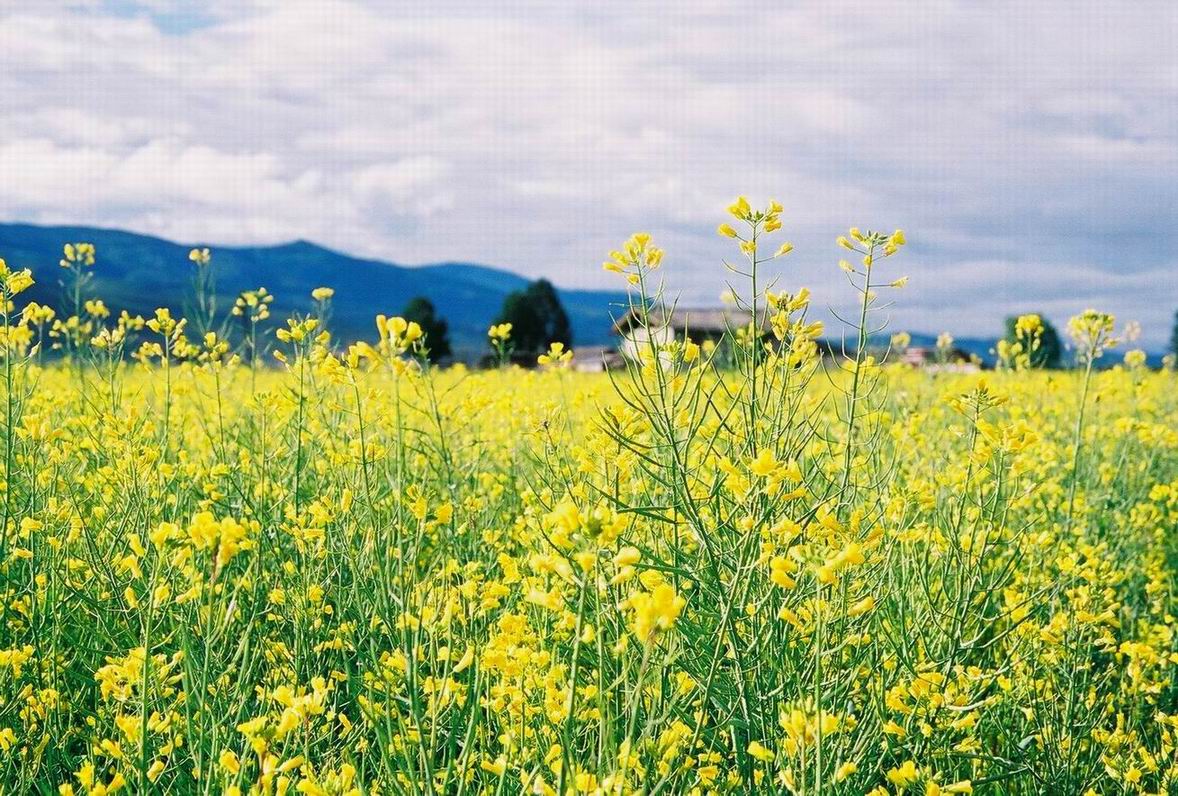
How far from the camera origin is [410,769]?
6.24 ft

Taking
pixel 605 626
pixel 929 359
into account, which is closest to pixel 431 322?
pixel 929 359

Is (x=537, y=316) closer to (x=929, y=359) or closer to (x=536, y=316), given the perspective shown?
(x=536, y=316)

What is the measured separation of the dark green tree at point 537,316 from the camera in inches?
2427

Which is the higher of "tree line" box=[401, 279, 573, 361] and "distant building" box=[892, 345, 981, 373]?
"tree line" box=[401, 279, 573, 361]

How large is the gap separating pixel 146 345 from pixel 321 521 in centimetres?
168

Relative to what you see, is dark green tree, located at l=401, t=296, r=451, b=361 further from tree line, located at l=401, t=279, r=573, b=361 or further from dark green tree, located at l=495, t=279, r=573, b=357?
dark green tree, located at l=495, t=279, r=573, b=357

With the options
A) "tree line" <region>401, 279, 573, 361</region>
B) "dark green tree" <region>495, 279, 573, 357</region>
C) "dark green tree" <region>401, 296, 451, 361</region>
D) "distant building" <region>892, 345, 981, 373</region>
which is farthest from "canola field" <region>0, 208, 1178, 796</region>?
"dark green tree" <region>495, 279, 573, 357</region>

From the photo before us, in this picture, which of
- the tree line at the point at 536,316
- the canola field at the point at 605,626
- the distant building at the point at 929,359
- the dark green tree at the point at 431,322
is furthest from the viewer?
Answer: the tree line at the point at 536,316

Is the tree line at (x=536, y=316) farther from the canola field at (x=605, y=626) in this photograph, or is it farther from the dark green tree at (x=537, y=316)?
the canola field at (x=605, y=626)

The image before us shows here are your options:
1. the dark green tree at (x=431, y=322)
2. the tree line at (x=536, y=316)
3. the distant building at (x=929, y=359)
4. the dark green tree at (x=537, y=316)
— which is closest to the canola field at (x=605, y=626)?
the distant building at (x=929, y=359)

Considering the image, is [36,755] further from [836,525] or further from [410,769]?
[836,525]

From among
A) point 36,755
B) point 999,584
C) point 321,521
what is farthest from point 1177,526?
point 36,755

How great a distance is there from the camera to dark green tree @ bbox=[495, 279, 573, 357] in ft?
202

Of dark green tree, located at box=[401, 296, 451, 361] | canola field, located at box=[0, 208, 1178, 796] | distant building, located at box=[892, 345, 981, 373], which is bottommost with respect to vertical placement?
canola field, located at box=[0, 208, 1178, 796]
